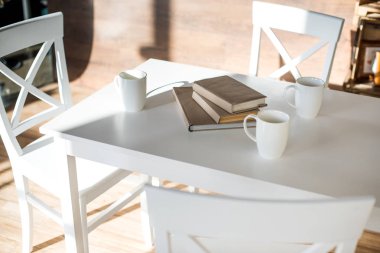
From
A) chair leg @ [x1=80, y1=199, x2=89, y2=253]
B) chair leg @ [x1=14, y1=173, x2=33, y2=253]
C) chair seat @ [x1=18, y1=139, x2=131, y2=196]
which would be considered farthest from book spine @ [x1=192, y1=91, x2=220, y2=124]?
chair leg @ [x1=14, y1=173, x2=33, y2=253]

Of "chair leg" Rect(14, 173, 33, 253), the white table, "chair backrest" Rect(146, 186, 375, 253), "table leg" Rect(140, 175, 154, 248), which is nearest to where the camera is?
"chair backrest" Rect(146, 186, 375, 253)

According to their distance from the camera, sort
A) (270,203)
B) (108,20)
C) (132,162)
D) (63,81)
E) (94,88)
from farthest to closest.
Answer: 1. (94,88)
2. (108,20)
3. (63,81)
4. (132,162)
5. (270,203)

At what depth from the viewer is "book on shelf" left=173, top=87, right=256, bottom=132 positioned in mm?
1420

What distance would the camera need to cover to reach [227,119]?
1434 millimetres

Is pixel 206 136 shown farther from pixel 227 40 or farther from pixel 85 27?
pixel 85 27

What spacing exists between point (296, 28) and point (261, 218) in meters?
1.30

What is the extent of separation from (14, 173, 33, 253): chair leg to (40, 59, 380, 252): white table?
326 mm

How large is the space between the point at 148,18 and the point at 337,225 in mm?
2423

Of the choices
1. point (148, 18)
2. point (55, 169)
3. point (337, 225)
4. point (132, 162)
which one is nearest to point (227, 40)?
point (148, 18)

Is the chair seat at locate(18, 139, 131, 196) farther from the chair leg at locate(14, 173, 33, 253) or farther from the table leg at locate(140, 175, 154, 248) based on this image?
the table leg at locate(140, 175, 154, 248)

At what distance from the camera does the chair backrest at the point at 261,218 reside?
0.86 m

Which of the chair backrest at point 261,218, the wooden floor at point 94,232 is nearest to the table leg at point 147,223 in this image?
the wooden floor at point 94,232

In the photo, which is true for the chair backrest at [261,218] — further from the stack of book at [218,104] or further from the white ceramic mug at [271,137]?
the stack of book at [218,104]

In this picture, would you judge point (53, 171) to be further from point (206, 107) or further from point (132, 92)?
point (206, 107)
